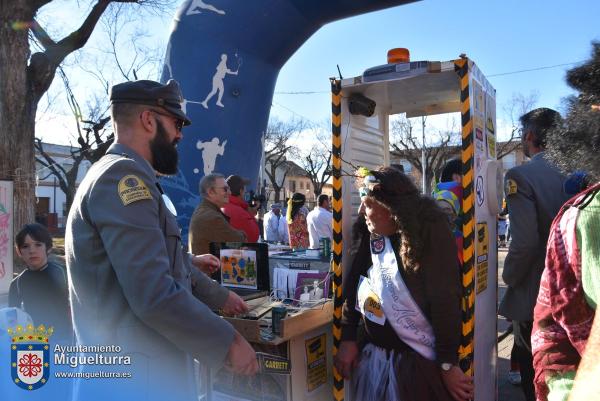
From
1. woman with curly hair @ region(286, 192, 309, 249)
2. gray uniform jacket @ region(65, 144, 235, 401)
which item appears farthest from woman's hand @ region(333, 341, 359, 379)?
woman with curly hair @ region(286, 192, 309, 249)

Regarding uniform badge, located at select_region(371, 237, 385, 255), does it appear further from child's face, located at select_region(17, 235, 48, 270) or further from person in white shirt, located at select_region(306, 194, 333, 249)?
person in white shirt, located at select_region(306, 194, 333, 249)

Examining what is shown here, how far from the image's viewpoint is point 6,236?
6508mm

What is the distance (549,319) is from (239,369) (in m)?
1.08

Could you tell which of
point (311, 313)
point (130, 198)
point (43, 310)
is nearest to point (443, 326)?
point (311, 313)

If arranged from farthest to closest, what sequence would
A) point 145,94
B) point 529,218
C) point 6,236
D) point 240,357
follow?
→ point 6,236 < point 529,218 < point 145,94 < point 240,357

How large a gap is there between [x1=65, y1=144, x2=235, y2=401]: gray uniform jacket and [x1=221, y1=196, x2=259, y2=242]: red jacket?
286 centimetres

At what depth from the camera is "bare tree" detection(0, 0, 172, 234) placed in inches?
332

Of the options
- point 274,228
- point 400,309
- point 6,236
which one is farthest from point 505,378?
point 274,228

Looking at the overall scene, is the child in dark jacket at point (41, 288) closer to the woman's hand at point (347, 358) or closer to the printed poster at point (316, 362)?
the printed poster at point (316, 362)

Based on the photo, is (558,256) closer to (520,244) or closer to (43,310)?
(520,244)

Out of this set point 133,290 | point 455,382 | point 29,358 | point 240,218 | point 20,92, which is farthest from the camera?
point 20,92

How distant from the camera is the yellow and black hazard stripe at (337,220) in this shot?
288 centimetres

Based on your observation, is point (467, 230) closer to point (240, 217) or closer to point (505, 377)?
point (505, 377)

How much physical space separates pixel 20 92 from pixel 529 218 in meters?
9.19
